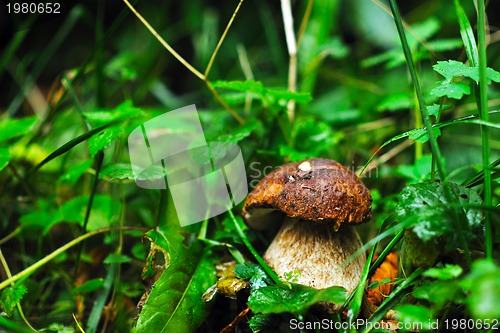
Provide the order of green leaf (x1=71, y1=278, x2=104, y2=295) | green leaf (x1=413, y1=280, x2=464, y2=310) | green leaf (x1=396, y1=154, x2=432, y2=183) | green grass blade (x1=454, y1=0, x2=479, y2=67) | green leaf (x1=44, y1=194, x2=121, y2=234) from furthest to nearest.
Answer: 1. green leaf (x1=44, y1=194, x2=121, y2=234)
2. green leaf (x1=396, y1=154, x2=432, y2=183)
3. green leaf (x1=71, y1=278, x2=104, y2=295)
4. green grass blade (x1=454, y1=0, x2=479, y2=67)
5. green leaf (x1=413, y1=280, x2=464, y2=310)

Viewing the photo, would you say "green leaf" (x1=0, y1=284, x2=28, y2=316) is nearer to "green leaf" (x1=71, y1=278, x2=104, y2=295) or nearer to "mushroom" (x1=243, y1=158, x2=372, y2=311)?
"green leaf" (x1=71, y1=278, x2=104, y2=295)

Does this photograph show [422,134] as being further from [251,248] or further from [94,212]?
[94,212]

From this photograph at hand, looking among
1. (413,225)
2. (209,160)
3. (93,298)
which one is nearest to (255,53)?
(209,160)

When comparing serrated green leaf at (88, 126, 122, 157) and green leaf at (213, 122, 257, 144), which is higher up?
serrated green leaf at (88, 126, 122, 157)

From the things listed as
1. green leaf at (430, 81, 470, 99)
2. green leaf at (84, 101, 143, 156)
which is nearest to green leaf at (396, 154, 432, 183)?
green leaf at (430, 81, 470, 99)

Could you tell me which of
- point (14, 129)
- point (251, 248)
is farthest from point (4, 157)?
point (251, 248)
